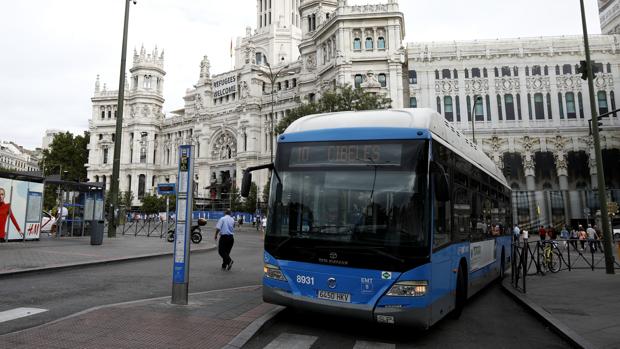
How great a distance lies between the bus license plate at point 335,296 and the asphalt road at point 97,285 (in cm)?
396

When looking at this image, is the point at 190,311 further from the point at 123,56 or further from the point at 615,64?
the point at 615,64

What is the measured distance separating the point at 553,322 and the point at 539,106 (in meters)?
48.5

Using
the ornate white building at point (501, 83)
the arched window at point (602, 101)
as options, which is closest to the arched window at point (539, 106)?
the ornate white building at point (501, 83)

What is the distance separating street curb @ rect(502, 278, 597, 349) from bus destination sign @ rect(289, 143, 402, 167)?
340 centimetres

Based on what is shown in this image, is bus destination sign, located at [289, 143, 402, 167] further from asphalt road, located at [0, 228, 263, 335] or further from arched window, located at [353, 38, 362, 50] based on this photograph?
arched window, located at [353, 38, 362, 50]

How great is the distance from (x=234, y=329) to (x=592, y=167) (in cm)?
5229

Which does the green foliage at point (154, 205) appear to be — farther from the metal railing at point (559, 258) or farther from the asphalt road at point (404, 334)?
the asphalt road at point (404, 334)

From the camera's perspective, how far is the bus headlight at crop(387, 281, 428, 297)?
5.46 meters

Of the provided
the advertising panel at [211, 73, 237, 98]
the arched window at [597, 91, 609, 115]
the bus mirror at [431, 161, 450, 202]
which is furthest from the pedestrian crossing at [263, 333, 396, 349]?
the advertising panel at [211, 73, 237, 98]

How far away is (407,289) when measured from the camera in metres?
5.46

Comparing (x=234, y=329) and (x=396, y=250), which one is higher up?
(x=396, y=250)

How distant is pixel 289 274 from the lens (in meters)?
6.12

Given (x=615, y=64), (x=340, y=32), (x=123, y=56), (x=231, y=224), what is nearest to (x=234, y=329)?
(x=231, y=224)

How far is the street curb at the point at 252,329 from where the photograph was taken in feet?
16.7
